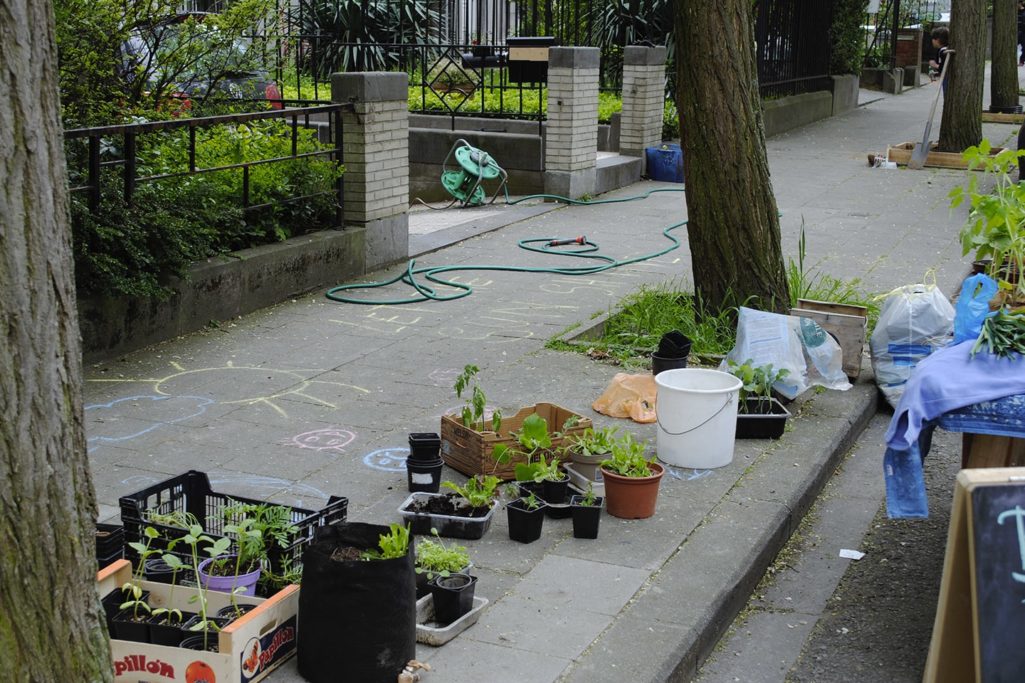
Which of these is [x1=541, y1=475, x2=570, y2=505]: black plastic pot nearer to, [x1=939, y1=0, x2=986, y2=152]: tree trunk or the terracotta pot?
the terracotta pot

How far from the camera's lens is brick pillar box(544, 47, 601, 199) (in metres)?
14.4

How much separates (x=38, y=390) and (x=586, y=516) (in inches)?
112

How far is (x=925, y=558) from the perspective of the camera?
219 inches

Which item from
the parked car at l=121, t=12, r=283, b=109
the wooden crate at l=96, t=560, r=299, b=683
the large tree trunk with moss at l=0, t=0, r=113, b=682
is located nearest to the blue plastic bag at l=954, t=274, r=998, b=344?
the wooden crate at l=96, t=560, r=299, b=683

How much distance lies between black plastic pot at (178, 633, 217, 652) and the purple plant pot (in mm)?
209

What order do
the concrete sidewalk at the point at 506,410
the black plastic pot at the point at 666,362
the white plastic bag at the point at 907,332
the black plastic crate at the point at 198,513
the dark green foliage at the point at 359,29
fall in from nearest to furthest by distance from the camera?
the black plastic crate at the point at 198,513
the concrete sidewalk at the point at 506,410
the white plastic bag at the point at 907,332
the black plastic pot at the point at 666,362
the dark green foliage at the point at 359,29

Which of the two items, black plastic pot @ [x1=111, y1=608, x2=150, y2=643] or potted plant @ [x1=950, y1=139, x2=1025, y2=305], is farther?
potted plant @ [x1=950, y1=139, x2=1025, y2=305]

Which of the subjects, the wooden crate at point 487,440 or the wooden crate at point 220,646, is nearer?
the wooden crate at point 220,646

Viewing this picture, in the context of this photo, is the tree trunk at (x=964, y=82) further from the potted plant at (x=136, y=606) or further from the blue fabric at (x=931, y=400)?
the potted plant at (x=136, y=606)

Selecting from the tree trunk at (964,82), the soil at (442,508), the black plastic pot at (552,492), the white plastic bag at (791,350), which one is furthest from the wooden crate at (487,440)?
the tree trunk at (964,82)

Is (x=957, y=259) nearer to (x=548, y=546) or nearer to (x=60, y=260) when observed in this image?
(x=548, y=546)

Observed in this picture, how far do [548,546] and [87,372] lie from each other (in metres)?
3.65

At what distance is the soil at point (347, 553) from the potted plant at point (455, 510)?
0.93m

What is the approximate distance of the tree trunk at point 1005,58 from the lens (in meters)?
23.9
